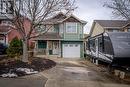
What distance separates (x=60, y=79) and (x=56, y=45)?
90.6 feet

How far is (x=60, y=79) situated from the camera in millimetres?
19641

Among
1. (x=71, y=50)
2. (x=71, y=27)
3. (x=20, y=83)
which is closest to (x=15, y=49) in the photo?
(x=71, y=50)

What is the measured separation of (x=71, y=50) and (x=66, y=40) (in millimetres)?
1784

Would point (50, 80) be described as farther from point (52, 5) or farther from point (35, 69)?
point (52, 5)

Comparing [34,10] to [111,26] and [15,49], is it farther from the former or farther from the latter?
[111,26]

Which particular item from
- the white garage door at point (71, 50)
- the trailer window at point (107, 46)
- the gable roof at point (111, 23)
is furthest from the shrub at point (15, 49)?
the gable roof at point (111, 23)

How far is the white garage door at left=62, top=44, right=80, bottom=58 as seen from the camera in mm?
46469

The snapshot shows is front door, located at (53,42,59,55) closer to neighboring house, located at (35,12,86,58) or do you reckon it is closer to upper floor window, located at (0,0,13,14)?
neighboring house, located at (35,12,86,58)

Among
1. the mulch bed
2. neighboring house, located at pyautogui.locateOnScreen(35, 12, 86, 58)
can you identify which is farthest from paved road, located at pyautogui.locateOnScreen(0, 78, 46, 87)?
neighboring house, located at pyautogui.locateOnScreen(35, 12, 86, 58)

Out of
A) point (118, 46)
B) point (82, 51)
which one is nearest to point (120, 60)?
point (118, 46)

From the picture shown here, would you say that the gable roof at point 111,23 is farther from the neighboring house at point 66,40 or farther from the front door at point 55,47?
the front door at point 55,47

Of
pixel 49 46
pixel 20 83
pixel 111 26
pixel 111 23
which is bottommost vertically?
pixel 20 83

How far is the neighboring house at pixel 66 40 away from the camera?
4620 centimetres

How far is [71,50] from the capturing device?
46688 mm
